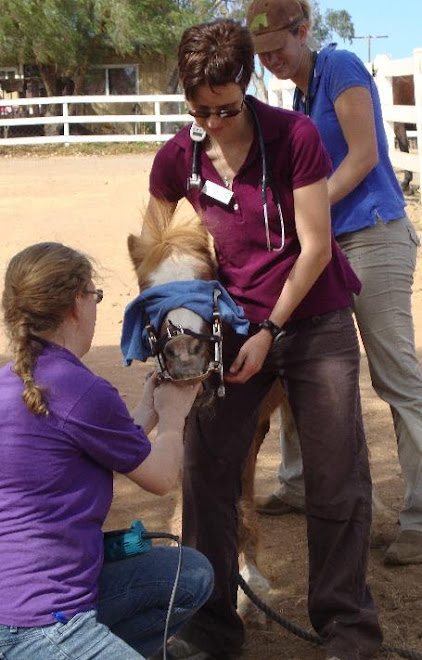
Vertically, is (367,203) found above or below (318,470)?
above

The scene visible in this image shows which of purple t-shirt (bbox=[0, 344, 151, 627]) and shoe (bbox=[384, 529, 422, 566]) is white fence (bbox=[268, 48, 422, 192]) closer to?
shoe (bbox=[384, 529, 422, 566])

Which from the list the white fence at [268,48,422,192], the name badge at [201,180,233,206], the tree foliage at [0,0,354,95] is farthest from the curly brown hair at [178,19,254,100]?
the tree foliage at [0,0,354,95]

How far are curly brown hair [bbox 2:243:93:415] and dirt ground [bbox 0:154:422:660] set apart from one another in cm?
29

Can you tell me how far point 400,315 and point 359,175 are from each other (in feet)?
1.97

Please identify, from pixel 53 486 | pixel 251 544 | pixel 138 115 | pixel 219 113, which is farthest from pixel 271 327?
pixel 138 115

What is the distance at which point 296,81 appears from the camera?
12.5ft

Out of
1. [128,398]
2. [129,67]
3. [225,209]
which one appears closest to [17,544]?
[225,209]

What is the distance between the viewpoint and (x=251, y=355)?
2844 millimetres

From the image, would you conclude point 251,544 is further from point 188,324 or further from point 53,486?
point 53,486

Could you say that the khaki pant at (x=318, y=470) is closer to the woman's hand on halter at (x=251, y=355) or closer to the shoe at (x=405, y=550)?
the woman's hand on halter at (x=251, y=355)

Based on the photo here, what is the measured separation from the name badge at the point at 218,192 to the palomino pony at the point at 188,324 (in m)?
0.21

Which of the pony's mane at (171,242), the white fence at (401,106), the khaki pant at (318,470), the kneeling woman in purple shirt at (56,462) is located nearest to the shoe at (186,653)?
the khaki pant at (318,470)

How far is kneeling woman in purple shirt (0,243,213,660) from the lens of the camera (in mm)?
2170

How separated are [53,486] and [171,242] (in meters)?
1.17
